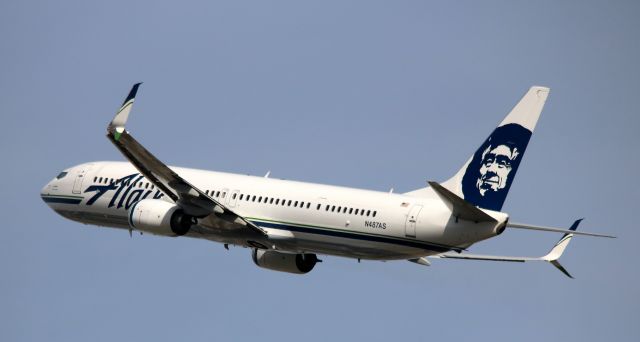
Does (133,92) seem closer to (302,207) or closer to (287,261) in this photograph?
(302,207)

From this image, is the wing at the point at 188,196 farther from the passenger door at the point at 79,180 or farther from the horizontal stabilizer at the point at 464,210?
the horizontal stabilizer at the point at 464,210

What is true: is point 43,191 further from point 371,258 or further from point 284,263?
point 371,258

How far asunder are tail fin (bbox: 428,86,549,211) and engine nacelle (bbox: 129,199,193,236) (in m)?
12.3

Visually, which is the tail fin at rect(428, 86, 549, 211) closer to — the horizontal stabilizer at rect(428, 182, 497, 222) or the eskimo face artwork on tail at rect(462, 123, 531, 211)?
the eskimo face artwork on tail at rect(462, 123, 531, 211)

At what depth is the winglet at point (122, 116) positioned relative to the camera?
59081 mm

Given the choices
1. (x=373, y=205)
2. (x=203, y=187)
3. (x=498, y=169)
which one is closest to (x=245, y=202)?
(x=203, y=187)

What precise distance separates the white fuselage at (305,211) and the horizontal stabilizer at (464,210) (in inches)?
10.9

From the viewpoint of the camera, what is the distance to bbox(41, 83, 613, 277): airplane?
2366 inches

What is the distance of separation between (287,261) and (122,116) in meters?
13.5

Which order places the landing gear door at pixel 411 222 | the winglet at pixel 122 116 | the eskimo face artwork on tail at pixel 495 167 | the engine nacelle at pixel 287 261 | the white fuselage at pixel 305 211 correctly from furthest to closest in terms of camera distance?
the engine nacelle at pixel 287 261 → the landing gear door at pixel 411 222 → the white fuselage at pixel 305 211 → the eskimo face artwork on tail at pixel 495 167 → the winglet at pixel 122 116

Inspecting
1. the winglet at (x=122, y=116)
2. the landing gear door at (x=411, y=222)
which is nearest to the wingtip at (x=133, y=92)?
the winglet at (x=122, y=116)

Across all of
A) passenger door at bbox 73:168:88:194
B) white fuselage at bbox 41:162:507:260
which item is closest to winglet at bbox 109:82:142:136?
white fuselage at bbox 41:162:507:260

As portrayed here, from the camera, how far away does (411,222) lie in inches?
2404

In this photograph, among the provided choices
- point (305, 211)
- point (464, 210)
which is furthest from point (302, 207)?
point (464, 210)
